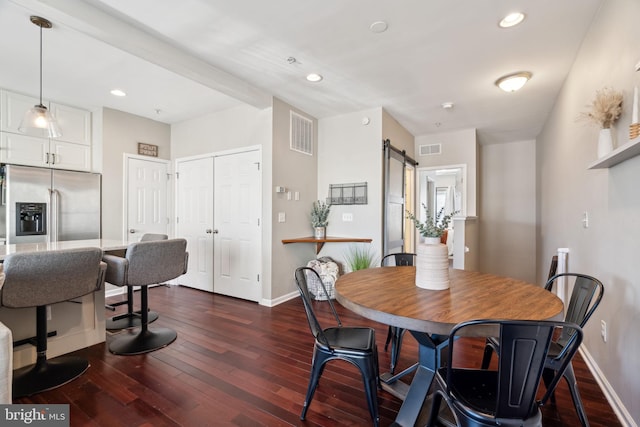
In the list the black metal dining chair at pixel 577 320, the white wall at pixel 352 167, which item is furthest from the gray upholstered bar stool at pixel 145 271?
the black metal dining chair at pixel 577 320

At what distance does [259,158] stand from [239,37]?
5.27ft

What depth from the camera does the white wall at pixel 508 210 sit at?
5707 millimetres

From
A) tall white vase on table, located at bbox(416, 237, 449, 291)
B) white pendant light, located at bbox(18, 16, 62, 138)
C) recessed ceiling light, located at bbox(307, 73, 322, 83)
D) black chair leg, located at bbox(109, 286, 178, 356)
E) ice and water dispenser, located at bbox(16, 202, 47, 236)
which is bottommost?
black chair leg, located at bbox(109, 286, 178, 356)

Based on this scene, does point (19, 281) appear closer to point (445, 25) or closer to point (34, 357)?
point (34, 357)

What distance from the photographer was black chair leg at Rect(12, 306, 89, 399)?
1952mm

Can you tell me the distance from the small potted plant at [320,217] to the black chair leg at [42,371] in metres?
2.83

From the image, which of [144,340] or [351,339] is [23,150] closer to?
[144,340]

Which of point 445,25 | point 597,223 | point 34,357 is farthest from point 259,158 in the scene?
point 597,223

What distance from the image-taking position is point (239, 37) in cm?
250

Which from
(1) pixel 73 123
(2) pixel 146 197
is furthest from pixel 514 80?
(1) pixel 73 123

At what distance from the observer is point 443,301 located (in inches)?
58.0

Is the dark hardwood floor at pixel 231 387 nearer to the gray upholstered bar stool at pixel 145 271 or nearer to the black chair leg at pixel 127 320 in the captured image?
the gray upholstered bar stool at pixel 145 271

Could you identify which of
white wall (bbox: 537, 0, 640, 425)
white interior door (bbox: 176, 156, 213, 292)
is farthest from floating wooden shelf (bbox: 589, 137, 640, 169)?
white interior door (bbox: 176, 156, 213, 292)

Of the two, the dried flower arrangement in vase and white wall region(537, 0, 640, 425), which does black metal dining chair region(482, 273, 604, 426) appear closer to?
white wall region(537, 0, 640, 425)
